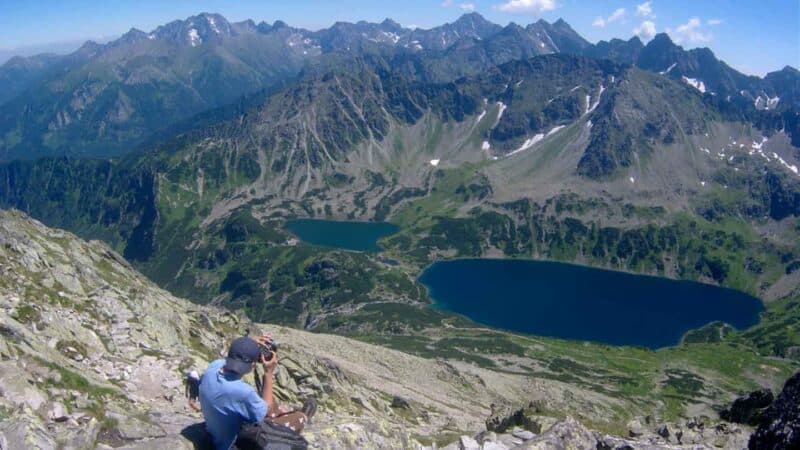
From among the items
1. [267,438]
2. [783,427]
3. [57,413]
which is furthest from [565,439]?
[57,413]

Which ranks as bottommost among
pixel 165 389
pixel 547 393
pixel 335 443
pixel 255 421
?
pixel 547 393

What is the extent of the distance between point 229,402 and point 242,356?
3.89 ft

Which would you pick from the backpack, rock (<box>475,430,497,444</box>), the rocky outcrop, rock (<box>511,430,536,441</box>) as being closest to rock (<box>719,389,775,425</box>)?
the rocky outcrop

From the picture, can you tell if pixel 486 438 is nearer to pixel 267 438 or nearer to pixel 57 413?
pixel 267 438

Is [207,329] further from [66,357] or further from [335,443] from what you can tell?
[335,443]

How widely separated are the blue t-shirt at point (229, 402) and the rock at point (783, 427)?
15628mm

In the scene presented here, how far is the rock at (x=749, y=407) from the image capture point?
4341 cm

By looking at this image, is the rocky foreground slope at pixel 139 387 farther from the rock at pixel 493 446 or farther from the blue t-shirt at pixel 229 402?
the blue t-shirt at pixel 229 402

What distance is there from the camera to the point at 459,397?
81.2 metres

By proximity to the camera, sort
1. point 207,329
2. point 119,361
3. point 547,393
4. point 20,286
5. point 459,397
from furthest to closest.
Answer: point 547,393 < point 459,397 < point 207,329 < point 20,286 < point 119,361

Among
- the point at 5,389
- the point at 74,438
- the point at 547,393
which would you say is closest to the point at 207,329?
the point at 5,389

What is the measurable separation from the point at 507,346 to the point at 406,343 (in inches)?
1333

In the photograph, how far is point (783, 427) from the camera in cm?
1847

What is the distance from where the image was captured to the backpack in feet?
48.4
